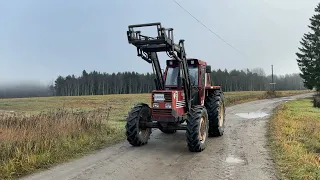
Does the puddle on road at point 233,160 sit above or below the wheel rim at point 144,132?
below

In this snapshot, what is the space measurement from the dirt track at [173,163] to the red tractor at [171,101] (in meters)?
0.51

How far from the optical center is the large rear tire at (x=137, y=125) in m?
9.38

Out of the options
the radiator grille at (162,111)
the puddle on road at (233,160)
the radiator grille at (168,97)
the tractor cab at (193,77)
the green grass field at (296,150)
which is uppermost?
the tractor cab at (193,77)

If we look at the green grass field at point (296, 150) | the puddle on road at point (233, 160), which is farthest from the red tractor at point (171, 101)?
the green grass field at point (296, 150)

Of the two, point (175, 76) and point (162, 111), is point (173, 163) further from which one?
point (175, 76)

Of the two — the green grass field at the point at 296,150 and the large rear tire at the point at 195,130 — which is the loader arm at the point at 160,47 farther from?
the green grass field at the point at 296,150

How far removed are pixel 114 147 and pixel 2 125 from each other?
3.60m

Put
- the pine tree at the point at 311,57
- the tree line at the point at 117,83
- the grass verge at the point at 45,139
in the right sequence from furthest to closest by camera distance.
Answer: the tree line at the point at 117,83, the pine tree at the point at 311,57, the grass verge at the point at 45,139

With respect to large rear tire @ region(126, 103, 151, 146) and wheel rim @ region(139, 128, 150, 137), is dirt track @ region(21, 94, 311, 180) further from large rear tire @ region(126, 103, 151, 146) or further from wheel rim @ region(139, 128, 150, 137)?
wheel rim @ region(139, 128, 150, 137)

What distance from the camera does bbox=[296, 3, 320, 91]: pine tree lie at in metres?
44.3

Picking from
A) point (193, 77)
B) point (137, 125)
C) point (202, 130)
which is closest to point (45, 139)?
point (137, 125)

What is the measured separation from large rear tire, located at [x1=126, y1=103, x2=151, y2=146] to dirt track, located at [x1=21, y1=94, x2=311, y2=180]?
238 mm

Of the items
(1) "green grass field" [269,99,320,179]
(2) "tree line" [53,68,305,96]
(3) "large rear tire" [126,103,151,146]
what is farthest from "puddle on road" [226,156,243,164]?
(2) "tree line" [53,68,305,96]

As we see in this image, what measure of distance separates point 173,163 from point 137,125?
213 cm
